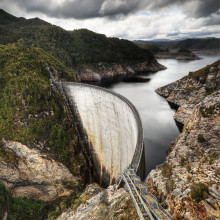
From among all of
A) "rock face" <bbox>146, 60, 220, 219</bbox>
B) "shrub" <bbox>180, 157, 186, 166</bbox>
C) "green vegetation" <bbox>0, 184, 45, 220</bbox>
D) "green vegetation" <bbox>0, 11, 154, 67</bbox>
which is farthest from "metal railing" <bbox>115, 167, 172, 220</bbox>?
"green vegetation" <bbox>0, 11, 154, 67</bbox>

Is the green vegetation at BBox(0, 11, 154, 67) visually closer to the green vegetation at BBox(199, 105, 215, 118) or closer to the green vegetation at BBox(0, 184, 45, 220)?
the green vegetation at BBox(0, 184, 45, 220)

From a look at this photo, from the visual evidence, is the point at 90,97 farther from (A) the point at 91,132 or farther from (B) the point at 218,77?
(B) the point at 218,77

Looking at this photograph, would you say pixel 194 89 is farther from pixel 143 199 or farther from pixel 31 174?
pixel 31 174

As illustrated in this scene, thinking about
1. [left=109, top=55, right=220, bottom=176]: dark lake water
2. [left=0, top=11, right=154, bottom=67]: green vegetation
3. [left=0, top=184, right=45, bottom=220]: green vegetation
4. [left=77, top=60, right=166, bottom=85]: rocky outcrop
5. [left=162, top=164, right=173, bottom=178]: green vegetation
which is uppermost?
[left=0, top=11, right=154, bottom=67]: green vegetation

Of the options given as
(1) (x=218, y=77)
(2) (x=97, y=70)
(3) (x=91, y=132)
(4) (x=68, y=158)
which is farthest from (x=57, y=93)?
(2) (x=97, y=70)

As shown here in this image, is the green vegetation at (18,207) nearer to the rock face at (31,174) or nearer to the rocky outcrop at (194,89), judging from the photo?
the rock face at (31,174)
